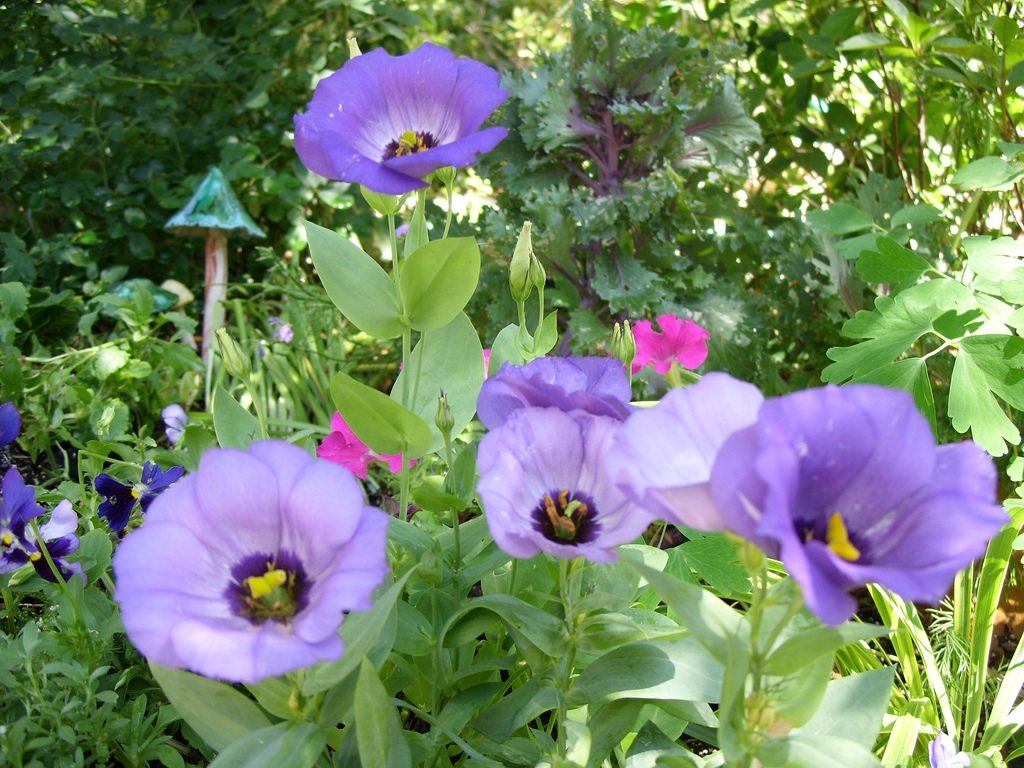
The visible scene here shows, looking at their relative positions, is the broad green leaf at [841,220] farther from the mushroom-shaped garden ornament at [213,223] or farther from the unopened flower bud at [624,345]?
the mushroom-shaped garden ornament at [213,223]

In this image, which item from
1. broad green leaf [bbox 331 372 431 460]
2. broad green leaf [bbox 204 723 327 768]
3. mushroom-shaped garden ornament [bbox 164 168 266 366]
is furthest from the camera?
mushroom-shaped garden ornament [bbox 164 168 266 366]

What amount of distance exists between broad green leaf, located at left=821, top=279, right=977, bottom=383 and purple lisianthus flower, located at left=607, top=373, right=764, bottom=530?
0.64m

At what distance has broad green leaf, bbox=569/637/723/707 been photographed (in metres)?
0.71

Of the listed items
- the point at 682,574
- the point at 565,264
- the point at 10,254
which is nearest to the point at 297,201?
the point at 10,254

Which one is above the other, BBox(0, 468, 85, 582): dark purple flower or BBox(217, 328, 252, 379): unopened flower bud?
BBox(217, 328, 252, 379): unopened flower bud

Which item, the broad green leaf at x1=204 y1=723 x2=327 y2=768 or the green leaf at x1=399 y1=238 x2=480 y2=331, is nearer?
the broad green leaf at x1=204 y1=723 x2=327 y2=768

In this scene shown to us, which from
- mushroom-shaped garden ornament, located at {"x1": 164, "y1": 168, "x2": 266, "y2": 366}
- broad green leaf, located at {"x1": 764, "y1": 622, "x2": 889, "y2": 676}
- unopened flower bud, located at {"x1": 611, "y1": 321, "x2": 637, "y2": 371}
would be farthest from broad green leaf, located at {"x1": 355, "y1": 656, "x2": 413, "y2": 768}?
mushroom-shaped garden ornament, located at {"x1": 164, "y1": 168, "x2": 266, "y2": 366}

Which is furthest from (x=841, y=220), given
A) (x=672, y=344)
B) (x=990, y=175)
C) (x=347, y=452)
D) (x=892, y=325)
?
(x=347, y=452)

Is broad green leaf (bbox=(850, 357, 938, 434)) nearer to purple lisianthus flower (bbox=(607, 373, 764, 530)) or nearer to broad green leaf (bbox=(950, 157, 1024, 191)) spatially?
broad green leaf (bbox=(950, 157, 1024, 191))

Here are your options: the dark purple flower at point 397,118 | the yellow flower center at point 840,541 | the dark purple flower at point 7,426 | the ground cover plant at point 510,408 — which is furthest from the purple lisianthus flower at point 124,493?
the yellow flower center at point 840,541

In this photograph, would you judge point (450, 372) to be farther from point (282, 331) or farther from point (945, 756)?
point (282, 331)

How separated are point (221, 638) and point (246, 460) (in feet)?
0.40

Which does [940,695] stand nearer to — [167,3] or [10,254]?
[10,254]

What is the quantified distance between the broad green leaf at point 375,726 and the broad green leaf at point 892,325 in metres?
0.73
